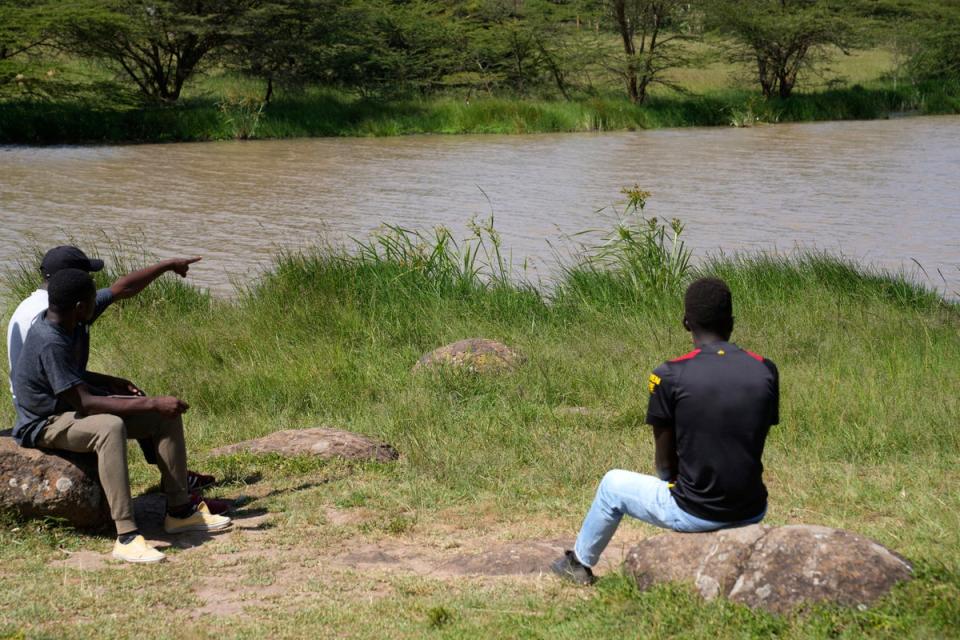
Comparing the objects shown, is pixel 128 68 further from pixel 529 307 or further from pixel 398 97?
pixel 529 307

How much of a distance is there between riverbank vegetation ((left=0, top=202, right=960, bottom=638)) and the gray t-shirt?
1.69 feet

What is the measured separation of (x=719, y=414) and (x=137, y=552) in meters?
2.86

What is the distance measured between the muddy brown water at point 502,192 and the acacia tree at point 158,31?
383cm

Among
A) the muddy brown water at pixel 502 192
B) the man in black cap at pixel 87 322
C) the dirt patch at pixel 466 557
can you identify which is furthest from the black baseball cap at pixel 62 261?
the muddy brown water at pixel 502 192

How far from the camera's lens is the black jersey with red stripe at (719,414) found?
4215 millimetres

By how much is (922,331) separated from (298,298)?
5425mm

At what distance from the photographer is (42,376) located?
5.62 meters

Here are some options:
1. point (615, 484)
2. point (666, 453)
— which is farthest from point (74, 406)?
point (666, 453)

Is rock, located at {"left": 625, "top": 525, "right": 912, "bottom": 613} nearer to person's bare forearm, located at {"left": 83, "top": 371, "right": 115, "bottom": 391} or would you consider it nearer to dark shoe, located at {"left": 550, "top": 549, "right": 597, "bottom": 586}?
dark shoe, located at {"left": 550, "top": 549, "right": 597, "bottom": 586}

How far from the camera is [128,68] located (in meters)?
35.4

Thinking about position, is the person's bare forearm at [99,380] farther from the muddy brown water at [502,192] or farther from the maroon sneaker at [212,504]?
the muddy brown water at [502,192]

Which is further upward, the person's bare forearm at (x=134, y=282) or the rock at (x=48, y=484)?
the person's bare forearm at (x=134, y=282)

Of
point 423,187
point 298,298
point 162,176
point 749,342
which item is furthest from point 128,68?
point 749,342

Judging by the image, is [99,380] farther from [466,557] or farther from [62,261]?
[466,557]
